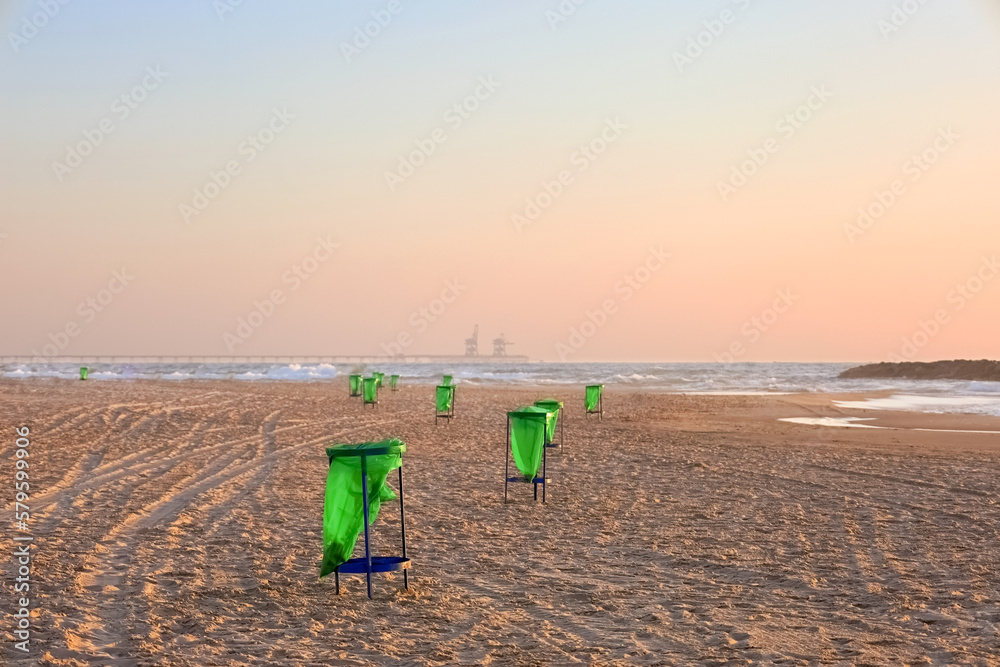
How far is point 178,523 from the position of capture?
6.80 m

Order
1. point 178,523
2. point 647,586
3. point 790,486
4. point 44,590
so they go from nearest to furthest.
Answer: point 44,590
point 647,586
point 178,523
point 790,486

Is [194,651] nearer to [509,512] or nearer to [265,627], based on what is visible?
[265,627]

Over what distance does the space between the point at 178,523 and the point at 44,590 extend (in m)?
2.05

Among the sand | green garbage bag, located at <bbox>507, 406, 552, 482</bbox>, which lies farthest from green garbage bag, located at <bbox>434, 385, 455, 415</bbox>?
green garbage bag, located at <bbox>507, 406, 552, 482</bbox>

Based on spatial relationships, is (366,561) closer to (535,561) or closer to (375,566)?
(375,566)

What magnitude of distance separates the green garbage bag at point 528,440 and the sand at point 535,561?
335 mm

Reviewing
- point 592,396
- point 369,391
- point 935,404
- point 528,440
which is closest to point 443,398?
point 592,396

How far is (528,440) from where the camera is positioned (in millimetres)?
8289

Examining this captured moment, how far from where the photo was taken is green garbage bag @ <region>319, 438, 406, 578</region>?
468 cm

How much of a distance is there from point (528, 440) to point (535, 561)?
2.57m

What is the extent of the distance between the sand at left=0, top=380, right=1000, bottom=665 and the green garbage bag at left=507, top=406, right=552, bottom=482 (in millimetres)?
335

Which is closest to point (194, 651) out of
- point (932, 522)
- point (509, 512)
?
point (509, 512)

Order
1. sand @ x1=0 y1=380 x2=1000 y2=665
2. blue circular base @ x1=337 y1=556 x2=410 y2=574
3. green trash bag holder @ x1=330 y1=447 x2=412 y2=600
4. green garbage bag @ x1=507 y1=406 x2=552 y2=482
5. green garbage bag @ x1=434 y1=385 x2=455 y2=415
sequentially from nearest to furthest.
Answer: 1. sand @ x1=0 y1=380 x2=1000 y2=665
2. green trash bag holder @ x1=330 y1=447 x2=412 y2=600
3. blue circular base @ x1=337 y1=556 x2=410 y2=574
4. green garbage bag @ x1=507 y1=406 x2=552 y2=482
5. green garbage bag @ x1=434 y1=385 x2=455 y2=415

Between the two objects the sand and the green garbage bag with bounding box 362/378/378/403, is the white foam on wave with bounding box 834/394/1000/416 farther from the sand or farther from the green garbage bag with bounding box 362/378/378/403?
the green garbage bag with bounding box 362/378/378/403
